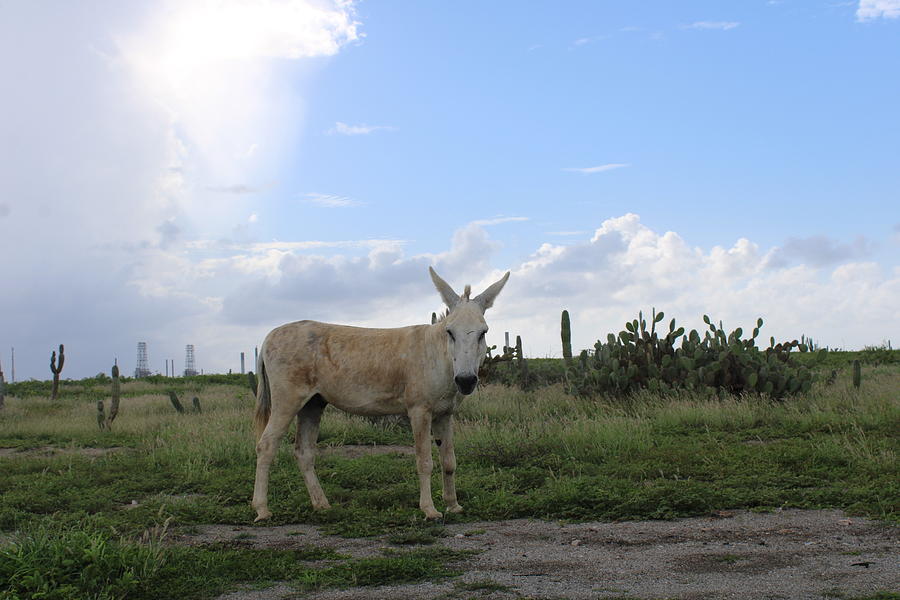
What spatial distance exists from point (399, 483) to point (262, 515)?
7.08ft

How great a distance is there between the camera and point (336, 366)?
8.89m

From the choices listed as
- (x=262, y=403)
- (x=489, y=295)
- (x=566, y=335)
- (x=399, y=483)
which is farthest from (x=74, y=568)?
(x=566, y=335)

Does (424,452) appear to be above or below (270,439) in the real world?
below

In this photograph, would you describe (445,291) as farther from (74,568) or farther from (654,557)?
(74,568)

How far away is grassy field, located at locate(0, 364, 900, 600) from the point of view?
6363 millimetres

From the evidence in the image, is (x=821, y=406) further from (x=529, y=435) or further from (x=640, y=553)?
(x=640, y=553)

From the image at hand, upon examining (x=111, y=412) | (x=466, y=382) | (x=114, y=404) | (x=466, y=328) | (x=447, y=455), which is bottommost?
(x=447, y=455)

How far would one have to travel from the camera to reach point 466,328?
7.59m

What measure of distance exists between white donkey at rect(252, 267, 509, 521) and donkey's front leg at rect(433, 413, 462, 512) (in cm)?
1

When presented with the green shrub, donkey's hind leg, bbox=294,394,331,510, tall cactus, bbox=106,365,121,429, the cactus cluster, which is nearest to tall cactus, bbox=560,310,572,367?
the cactus cluster

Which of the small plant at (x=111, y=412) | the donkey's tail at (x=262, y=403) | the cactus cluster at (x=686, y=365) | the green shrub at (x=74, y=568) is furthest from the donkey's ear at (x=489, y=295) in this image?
the small plant at (x=111, y=412)

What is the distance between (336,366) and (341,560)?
8.18 feet

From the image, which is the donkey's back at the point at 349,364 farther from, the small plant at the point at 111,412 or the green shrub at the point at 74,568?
the small plant at the point at 111,412

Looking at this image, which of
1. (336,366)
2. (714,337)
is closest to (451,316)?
(336,366)
